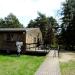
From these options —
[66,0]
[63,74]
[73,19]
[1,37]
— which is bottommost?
[63,74]

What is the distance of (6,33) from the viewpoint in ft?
108

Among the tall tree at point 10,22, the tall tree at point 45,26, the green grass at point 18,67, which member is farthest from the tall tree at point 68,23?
the tall tree at point 10,22

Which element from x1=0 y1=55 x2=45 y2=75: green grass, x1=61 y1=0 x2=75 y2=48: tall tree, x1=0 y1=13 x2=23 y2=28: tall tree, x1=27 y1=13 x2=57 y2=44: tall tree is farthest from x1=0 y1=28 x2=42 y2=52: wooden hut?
x1=0 y1=13 x2=23 y2=28: tall tree

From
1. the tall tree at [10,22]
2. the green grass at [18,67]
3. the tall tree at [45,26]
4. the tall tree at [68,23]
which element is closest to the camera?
the green grass at [18,67]

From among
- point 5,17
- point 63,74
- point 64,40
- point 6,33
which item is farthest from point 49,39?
point 63,74

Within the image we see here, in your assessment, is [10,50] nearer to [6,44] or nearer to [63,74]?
[6,44]

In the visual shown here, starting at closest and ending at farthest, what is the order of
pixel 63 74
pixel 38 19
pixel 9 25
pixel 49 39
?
pixel 63 74 < pixel 49 39 < pixel 38 19 < pixel 9 25

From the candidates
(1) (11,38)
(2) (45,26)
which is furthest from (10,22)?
(1) (11,38)

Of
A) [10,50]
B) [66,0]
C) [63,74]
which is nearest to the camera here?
[63,74]

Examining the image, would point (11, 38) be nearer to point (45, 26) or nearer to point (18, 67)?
point (18, 67)

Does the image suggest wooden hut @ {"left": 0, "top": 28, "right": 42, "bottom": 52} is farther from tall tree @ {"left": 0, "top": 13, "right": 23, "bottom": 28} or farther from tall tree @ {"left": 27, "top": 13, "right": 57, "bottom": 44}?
tall tree @ {"left": 0, "top": 13, "right": 23, "bottom": 28}

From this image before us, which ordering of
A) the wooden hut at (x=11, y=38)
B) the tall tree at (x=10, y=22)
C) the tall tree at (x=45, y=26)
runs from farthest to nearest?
the tall tree at (x=10, y=22)
the tall tree at (x=45, y=26)
the wooden hut at (x=11, y=38)

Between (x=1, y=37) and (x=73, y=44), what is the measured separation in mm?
14949

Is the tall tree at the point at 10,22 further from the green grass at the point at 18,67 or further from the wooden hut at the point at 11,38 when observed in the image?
the green grass at the point at 18,67
